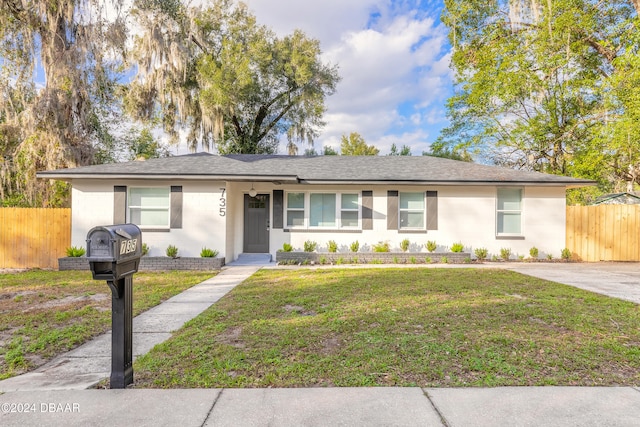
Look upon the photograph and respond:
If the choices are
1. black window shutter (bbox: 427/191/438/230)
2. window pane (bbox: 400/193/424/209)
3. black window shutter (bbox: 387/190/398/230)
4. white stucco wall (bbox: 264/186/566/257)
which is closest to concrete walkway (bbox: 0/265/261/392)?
white stucco wall (bbox: 264/186/566/257)

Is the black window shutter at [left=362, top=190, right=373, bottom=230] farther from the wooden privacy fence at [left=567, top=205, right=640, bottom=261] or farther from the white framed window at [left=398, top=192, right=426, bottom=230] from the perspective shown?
the wooden privacy fence at [left=567, top=205, right=640, bottom=261]

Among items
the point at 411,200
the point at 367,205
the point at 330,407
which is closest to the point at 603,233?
the point at 411,200

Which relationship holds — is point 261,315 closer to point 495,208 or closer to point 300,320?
point 300,320

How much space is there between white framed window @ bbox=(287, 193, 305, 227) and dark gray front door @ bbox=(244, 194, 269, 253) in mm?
835

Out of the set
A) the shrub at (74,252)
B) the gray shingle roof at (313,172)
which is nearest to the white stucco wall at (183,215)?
the shrub at (74,252)

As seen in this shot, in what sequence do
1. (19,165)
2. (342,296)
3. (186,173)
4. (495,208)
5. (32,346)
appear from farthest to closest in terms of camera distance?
(19,165)
(495,208)
(186,173)
(342,296)
(32,346)

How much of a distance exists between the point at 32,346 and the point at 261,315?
259cm

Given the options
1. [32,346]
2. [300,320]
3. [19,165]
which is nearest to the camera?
[32,346]

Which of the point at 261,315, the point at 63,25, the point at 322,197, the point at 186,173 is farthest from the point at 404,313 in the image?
the point at 63,25

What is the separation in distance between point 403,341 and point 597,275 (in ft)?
24.5

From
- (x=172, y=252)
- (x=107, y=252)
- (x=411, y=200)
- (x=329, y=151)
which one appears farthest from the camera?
(x=329, y=151)

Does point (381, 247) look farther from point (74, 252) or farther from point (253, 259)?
point (74, 252)

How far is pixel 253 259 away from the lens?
34.3ft

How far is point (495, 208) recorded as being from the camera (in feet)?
34.5
